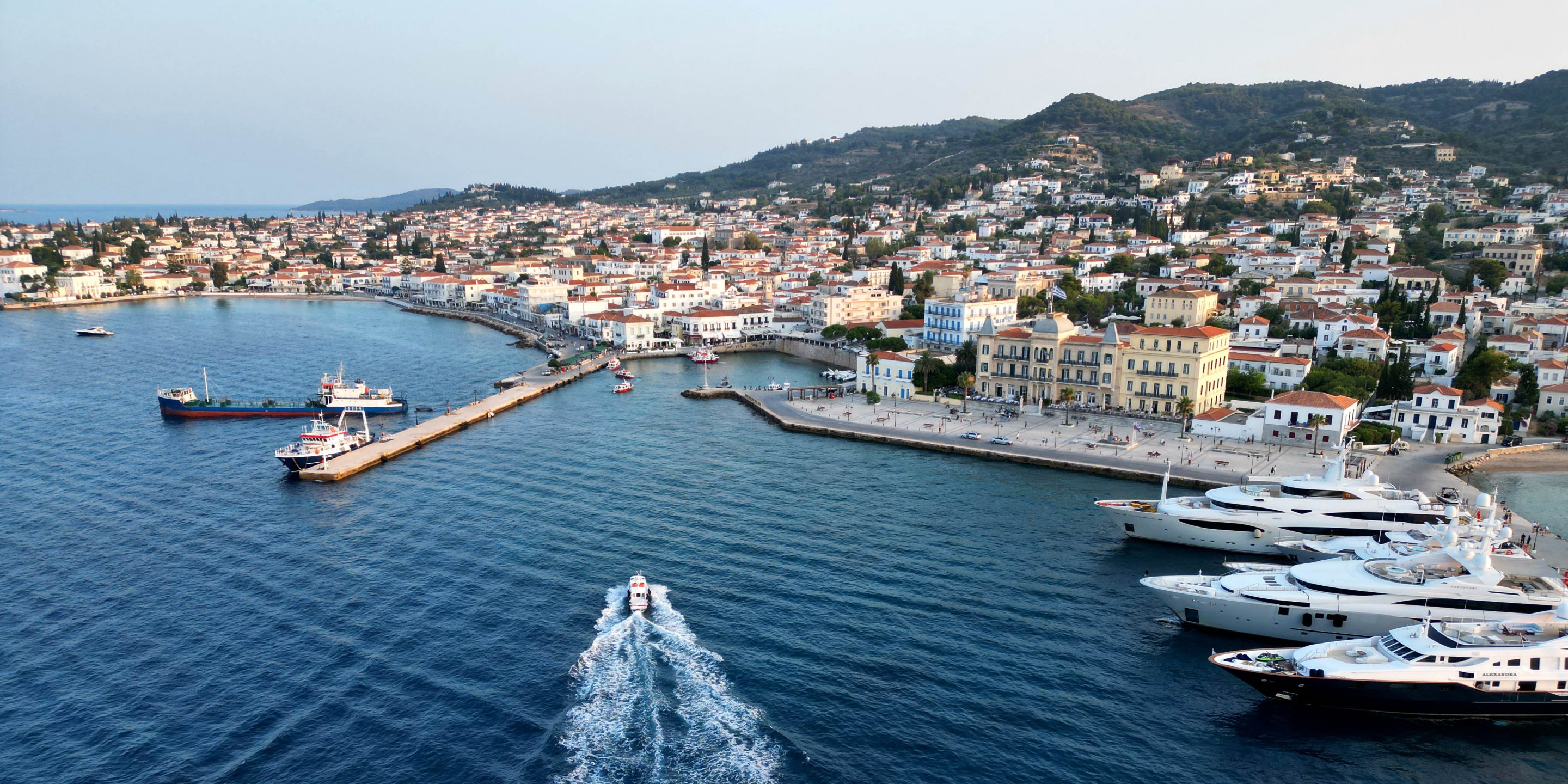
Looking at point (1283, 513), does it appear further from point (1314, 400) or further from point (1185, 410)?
point (1185, 410)

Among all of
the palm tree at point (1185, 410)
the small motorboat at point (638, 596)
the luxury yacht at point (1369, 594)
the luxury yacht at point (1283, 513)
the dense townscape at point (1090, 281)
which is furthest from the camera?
the dense townscape at point (1090, 281)

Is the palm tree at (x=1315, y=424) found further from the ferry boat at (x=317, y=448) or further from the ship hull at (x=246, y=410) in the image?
the ship hull at (x=246, y=410)

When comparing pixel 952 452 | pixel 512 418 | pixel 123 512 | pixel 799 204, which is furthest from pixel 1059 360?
pixel 799 204

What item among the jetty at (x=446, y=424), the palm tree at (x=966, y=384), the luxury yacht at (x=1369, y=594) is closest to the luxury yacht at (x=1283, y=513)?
the luxury yacht at (x=1369, y=594)

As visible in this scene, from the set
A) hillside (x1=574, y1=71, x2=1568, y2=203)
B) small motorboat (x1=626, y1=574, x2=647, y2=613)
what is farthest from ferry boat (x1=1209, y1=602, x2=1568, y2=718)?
hillside (x1=574, y1=71, x2=1568, y2=203)

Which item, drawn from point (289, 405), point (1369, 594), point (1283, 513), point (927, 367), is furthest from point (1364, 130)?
point (289, 405)
